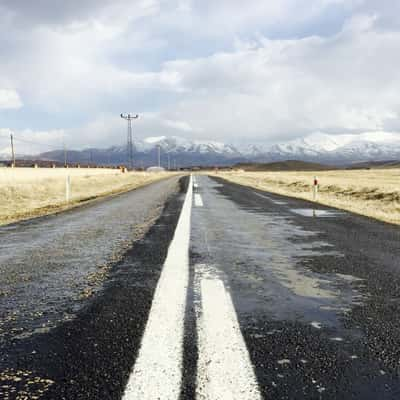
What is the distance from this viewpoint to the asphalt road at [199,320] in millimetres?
2445

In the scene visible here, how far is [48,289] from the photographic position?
178 inches

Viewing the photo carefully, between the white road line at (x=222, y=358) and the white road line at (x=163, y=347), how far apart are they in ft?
0.51

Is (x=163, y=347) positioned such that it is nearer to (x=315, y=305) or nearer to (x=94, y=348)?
(x=94, y=348)

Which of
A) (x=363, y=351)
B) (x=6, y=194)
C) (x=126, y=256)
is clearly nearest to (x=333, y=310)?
(x=363, y=351)

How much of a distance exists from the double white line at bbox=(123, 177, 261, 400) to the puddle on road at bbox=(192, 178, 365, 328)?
13.5 inches

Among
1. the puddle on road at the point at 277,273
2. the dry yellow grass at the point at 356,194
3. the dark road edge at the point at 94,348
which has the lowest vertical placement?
the dry yellow grass at the point at 356,194

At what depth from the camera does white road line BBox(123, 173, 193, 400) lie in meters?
2.35

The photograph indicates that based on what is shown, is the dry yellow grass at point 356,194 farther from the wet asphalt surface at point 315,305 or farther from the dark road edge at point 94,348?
the dark road edge at point 94,348

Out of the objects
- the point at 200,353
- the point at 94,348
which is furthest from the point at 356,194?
the point at 94,348

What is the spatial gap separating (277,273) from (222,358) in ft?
8.85

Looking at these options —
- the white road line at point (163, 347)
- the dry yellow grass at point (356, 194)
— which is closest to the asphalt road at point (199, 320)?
the white road line at point (163, 347)

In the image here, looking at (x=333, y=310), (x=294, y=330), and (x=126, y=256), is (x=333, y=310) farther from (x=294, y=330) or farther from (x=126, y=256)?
(x=126, y=256)

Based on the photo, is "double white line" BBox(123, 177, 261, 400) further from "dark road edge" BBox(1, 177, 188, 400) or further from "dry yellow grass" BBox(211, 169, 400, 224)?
"dry yellow grass" BBox(211, 169, 400, 224)

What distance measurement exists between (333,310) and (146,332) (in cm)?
173
